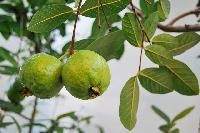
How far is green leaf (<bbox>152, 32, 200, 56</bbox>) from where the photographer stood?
29.8 inches

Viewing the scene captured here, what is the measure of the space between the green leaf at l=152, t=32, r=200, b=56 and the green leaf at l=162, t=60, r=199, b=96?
65 mm

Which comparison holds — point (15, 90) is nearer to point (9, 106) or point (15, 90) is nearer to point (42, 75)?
point (9, 106)

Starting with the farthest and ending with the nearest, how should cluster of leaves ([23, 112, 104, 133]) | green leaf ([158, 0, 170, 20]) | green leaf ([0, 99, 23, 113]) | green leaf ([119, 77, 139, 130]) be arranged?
cluster of leaves ([23, 112, 104, 133]), green leaf ([0, 99, 23, 113]), green leaf ([158, 0, 170, 20]), green leaf ([119, 77, 139, 130])

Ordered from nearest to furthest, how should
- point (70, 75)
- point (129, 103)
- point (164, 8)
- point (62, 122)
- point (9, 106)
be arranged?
point (70, 75) → point (129, 103) → point (164, 8) → point (9, 106) → point (62, 122)

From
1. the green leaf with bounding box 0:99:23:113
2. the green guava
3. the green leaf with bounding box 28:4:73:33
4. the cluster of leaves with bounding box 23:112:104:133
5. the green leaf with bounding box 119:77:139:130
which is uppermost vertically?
the green leaf with bounding box 28:4:73:33

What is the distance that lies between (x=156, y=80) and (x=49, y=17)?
0.23 meters

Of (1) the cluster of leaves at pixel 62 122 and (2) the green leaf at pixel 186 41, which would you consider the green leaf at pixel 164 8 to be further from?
(1) the cluster of leaves at pixel 62 122

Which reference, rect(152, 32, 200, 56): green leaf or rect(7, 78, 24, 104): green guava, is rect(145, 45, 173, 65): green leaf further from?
rect(7, 78, 24, 104): green guava

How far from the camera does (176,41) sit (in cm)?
76

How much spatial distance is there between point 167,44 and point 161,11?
0.36 feet

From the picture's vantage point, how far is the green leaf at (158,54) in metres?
0.70

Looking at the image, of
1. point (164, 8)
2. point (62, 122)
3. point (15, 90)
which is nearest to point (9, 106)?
point (15, 90)

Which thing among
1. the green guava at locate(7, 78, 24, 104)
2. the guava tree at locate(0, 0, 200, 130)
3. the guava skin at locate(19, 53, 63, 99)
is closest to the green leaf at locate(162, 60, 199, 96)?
the guava tree at locate(0, 0, 200, 130)

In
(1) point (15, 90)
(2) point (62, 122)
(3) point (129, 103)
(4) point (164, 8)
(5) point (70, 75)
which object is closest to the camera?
(5) point (70, 75)
